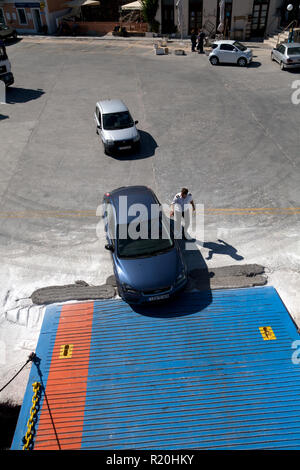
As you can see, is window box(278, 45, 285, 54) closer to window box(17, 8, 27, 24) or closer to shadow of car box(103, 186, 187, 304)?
shadow of car box(103, 186, 187, 304)

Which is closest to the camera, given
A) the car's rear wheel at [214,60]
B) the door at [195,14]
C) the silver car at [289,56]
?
the silver car at [289,56]

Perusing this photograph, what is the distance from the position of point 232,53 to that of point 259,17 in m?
11.0

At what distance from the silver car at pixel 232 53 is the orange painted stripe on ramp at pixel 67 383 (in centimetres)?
2456

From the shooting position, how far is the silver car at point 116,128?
1500cm

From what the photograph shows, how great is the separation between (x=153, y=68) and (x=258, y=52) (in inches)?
398

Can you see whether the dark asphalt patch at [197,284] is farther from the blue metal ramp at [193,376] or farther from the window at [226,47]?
the window at [226,47]

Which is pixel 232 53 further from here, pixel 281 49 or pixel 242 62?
pixel 281 49

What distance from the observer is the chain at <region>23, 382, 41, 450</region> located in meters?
6.25

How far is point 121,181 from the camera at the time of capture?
1371 centimetres

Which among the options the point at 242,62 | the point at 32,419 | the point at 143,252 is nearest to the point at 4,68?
the point at 242,62

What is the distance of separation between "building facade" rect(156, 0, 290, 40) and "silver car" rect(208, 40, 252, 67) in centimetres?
896

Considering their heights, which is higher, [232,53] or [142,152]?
[232,53]

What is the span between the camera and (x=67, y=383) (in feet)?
23.5

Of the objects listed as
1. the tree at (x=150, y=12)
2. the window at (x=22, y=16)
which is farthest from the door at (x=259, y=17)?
the window at (x=22, y=16)
